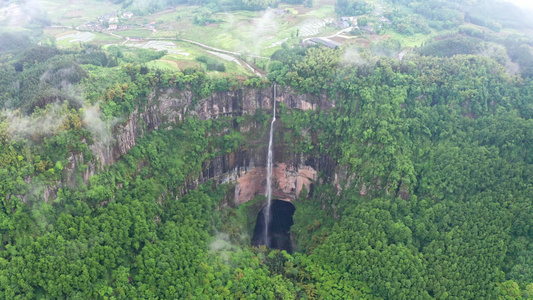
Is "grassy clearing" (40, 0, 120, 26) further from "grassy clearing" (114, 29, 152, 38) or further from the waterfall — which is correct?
the waterfall

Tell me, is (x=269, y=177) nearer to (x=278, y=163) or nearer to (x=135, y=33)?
(x=278, y=163)

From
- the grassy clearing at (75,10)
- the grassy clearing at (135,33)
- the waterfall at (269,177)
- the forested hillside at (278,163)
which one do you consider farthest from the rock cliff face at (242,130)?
the grassy clearing at (75,10)

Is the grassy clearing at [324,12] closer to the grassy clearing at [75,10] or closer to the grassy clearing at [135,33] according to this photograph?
the grassy clearing at [135,33]

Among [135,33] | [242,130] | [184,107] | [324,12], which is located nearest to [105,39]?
[135,33]

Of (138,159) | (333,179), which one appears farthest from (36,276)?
(333,179)

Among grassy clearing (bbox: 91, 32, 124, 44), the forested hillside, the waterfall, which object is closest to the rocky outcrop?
the forested hillside

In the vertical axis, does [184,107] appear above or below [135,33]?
below
